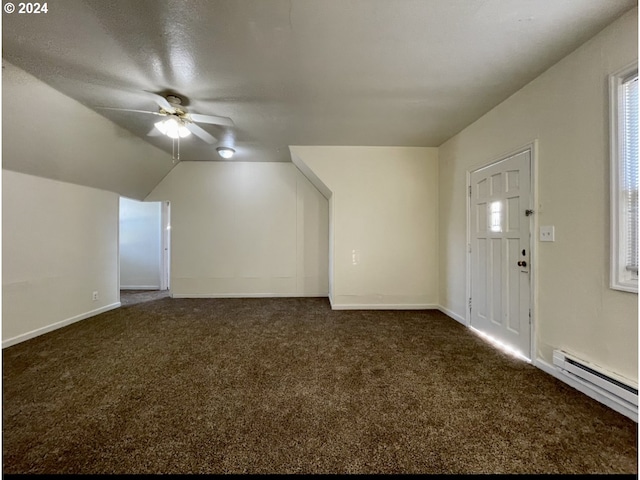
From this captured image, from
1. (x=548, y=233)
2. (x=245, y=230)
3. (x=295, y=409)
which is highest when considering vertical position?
(x=245, y=230)

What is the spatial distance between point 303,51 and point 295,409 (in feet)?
8.35

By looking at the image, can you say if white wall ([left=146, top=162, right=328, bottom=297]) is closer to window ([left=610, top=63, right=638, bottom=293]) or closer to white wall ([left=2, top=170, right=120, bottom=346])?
white wall ([left=2, top=170, right=120, bottom=346])

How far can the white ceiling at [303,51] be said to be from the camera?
66.1 inches

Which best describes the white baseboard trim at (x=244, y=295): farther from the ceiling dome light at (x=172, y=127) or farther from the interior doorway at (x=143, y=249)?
the ceiling dome light at (x=172, y=127)

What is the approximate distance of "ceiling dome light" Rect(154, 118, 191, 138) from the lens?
8.77ft

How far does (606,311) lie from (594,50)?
1.81 m

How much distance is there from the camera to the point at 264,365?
7.73 feet

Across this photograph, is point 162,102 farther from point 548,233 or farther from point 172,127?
point 548,233

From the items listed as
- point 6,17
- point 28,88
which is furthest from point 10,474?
point 28,88

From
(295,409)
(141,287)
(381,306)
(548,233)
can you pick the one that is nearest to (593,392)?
(548,233)

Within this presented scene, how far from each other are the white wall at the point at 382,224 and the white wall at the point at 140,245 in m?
3.83

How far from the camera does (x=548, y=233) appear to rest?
87.7 inches

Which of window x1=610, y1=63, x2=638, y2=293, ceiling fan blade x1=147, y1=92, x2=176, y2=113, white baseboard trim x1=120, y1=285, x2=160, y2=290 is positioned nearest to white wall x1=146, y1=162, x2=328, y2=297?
white baseboard trim x1=120, y1=285, x2=160, y2=290

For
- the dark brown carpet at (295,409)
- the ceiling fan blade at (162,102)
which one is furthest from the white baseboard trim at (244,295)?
the ceiling fan blade at (162,102)
